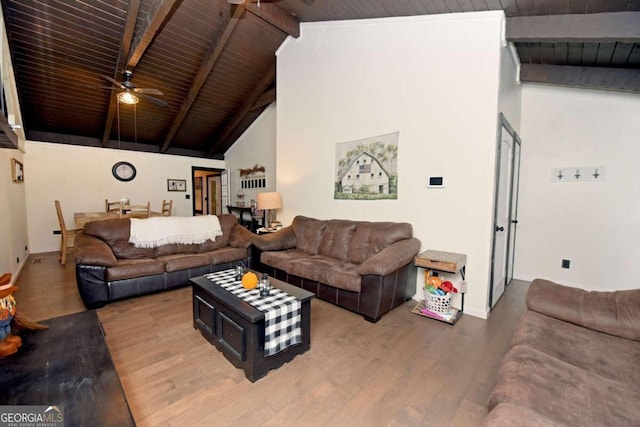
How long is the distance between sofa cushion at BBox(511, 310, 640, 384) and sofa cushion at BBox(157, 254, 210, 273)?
3317mm

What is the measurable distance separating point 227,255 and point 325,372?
7.82ft

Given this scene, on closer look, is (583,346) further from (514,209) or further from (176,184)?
(176,184)

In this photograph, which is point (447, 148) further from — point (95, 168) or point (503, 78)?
point (95, 168)

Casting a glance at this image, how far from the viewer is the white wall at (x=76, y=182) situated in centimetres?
559

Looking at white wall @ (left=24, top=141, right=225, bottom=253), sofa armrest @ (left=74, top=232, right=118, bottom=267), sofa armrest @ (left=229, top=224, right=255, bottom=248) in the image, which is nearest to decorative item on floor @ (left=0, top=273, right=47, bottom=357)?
sofa armrest @ (left=74, top=232, right=118, bottom=267)

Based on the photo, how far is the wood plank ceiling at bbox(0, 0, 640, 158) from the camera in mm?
2584

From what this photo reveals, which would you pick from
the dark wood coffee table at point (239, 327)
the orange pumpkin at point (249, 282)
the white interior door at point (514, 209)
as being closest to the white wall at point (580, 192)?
the white interior door at point (514, 209)

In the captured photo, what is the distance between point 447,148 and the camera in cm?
297

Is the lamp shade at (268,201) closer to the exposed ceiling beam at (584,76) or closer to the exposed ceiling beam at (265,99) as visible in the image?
the exposed ceiling beam at (265,99)

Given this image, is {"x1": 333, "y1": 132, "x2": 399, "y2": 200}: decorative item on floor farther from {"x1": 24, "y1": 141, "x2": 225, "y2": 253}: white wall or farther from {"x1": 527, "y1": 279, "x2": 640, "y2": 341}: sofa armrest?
{"x1": 24, "y1": 141, "x2": 225, "y2": 253}: white wall

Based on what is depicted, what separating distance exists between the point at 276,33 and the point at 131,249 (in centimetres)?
398

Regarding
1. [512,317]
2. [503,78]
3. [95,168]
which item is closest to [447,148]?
[503,78]

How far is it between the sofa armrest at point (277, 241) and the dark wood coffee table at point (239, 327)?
1.40m

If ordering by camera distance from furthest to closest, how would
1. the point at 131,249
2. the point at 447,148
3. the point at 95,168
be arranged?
the point at 95,168
the point at 131,249
the point at 447,148
